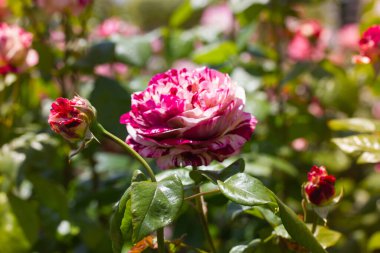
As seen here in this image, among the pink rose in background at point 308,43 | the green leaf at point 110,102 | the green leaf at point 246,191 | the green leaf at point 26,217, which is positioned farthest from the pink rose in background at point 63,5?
the green leaf at point 246,191

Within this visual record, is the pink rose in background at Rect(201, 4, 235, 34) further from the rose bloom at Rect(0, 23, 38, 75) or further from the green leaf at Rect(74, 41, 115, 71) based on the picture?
the rose bloom at Rect(0, 23, 38, 75)

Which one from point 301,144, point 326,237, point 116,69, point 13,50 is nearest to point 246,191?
point 326,237

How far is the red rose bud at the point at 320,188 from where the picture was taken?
592mm

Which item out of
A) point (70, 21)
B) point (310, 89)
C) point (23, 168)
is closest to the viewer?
point (23, 168)

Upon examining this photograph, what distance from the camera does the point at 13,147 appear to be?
1.00m

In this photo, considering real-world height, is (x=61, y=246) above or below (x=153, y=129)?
below

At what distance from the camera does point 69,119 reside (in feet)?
1.81

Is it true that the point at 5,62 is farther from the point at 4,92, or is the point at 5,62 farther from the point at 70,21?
the point at 70,21

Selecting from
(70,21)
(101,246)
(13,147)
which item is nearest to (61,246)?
(101,246)

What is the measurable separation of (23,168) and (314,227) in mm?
512

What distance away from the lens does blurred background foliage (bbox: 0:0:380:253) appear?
1015mm

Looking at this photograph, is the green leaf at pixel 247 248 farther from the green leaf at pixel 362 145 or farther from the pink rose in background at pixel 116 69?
the pink rose in background at pixel 116 69

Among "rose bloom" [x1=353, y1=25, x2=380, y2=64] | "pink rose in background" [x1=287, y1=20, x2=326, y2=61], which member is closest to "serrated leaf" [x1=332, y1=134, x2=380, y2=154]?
"rose bloom" [x1=353, y1=25, x2=380, y2=64]

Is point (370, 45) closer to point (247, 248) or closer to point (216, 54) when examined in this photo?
point (247, 248)
